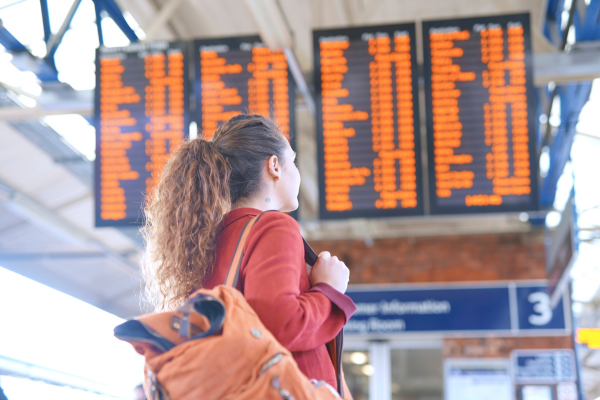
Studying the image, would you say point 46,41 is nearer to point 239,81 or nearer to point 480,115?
point 239,81

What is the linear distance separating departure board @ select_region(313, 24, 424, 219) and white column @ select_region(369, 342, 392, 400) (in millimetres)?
4328

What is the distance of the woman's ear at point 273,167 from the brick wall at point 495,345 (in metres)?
6.59

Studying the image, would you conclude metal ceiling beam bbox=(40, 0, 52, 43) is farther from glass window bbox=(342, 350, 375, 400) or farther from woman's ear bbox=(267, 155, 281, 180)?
glass window bbox=(342, 350, 375, 400)

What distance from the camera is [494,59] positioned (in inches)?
162

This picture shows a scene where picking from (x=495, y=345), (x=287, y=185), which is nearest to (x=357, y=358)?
(x=495, y=345)

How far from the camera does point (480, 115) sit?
13.3ft

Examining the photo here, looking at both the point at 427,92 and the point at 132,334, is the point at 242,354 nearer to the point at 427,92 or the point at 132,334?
the point at 132,334

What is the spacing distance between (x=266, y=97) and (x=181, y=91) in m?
0.60

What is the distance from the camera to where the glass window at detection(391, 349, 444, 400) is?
11000mm

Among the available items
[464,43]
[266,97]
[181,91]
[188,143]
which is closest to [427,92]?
[464,43]

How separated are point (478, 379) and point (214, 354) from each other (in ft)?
22.7

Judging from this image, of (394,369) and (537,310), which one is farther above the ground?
(537,310)

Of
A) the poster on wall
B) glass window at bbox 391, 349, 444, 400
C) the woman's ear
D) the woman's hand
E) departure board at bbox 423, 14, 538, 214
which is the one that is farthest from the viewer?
glass window at bbox 391, 349, 444, 400

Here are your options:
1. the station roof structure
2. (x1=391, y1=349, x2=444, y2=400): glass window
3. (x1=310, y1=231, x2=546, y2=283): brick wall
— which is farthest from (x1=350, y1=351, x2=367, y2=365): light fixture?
the station roof structure
